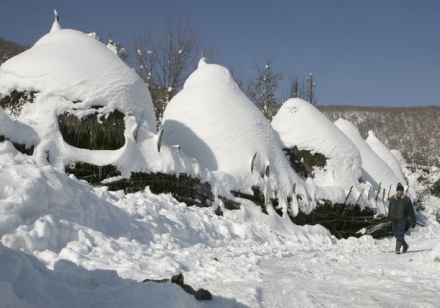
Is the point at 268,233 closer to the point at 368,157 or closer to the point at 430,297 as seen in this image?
the point at 430,297

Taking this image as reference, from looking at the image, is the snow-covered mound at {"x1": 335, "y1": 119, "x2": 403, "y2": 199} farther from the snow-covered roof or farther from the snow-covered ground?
the snow-covered roof

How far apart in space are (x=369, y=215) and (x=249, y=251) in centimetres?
751

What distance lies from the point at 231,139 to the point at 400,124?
232 ft

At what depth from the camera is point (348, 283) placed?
4.16m

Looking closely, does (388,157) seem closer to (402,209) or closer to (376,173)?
(376,173)

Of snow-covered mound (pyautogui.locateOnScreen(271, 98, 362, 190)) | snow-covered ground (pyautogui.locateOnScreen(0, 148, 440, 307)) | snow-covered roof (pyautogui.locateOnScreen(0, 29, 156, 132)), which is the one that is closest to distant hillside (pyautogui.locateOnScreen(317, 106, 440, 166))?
snow-covered mound (pyautogui.locateOnScreen(271, 98, 362, 190))

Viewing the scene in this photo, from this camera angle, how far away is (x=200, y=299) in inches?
120

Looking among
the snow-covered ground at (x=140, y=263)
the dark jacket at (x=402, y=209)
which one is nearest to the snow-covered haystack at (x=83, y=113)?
the snow-covered ground at (x=140, y=263)

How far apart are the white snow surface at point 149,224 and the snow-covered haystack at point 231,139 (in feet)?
0.13

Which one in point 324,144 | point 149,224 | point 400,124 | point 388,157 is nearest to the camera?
point 149,224

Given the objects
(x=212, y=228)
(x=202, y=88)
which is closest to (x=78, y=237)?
(x=212, y=228)

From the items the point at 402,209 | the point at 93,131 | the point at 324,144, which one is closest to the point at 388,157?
the point at 324,144

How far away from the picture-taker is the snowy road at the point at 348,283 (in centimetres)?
344

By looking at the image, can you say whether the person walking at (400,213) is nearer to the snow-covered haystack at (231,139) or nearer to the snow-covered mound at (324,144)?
the snow-covered haystack at (231,139)
